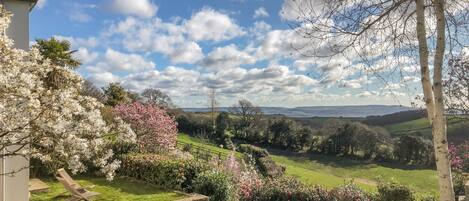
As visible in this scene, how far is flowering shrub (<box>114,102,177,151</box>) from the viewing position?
62.4ft

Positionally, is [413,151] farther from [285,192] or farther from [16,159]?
[16,159]

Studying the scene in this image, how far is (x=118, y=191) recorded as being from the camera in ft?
39.7

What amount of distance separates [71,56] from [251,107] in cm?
3868

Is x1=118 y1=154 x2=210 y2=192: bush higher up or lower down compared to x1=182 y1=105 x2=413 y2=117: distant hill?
lower down

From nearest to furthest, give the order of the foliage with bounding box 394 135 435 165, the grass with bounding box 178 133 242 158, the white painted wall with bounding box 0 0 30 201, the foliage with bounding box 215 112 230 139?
the white painted wall with bounding box 0 0 30 201 < the grass with bounding box 178 133 242 158 < the foliage with bounding box 394 135 435 165 < the foliage with bounding box 215 112 230 139

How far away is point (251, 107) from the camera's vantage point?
199 ft

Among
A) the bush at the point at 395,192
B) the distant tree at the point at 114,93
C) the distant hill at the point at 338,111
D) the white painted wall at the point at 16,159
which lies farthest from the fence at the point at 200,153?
the distant hill at the point at 338,111

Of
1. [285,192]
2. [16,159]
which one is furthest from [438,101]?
[285,192]

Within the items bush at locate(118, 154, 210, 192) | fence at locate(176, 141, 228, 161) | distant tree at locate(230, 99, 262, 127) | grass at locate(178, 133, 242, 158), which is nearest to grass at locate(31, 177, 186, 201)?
bush at locate(118, 154, 210, 192)

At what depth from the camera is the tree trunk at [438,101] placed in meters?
4.24

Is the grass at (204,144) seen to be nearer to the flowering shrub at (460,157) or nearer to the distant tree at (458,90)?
the flowering shrub at (460,157)

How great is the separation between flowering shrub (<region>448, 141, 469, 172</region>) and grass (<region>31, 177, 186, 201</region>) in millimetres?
8233

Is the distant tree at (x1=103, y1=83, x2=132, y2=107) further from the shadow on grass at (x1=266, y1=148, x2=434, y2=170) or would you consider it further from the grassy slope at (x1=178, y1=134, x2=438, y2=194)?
the shadow on grass at (x1=266, y1=148, x2=434, y2=170)

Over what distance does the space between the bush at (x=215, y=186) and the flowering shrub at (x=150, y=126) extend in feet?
24.7
